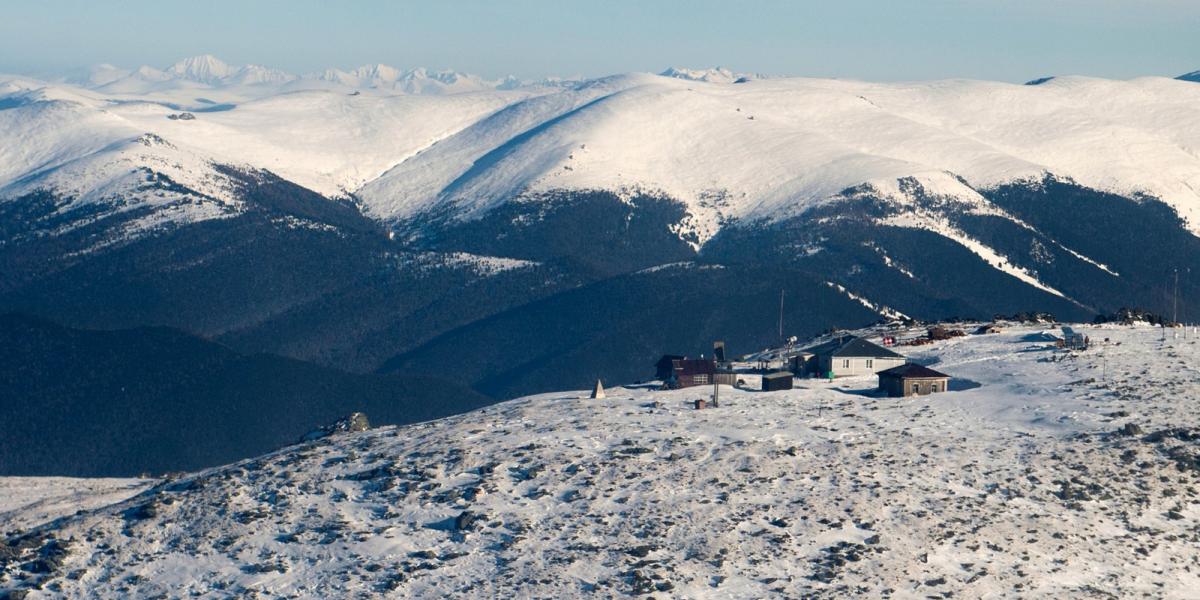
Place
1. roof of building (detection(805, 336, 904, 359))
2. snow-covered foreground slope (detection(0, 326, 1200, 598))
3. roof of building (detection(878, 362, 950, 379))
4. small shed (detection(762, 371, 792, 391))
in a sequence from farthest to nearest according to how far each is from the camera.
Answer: roof of building (detection(805, 336, 904, 359)) → small shed (detection(762, 371, 792, 391)) → roof of building (detection(878, 362, 950, 379)) → snow-covered foreground slope (detection(0, 326, 1200, 598))

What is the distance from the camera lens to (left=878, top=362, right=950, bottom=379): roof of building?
122250mm

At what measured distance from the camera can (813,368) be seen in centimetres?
13312

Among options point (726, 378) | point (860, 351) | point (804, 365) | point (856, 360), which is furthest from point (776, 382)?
point (860, 351)

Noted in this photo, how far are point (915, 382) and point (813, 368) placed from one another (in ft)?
40.0

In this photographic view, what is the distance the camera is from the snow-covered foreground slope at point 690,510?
289 feet

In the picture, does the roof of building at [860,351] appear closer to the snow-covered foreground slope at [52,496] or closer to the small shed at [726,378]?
the small shed at [726,378]

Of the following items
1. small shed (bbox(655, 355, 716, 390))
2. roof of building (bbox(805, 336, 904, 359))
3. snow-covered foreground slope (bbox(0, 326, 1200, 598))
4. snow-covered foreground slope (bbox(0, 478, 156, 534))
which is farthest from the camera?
roof of building (bbox(805, 336, 904, 359))

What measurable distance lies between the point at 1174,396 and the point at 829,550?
33739 mm

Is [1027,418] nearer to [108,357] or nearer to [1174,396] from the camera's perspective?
[1174,396]

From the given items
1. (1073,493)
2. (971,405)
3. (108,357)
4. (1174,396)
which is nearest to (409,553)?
Answer: (1073,493)

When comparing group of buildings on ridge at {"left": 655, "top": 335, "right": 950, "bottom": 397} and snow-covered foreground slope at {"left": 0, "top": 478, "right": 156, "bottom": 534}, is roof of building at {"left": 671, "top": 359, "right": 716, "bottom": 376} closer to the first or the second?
group of buildings on ridge at {"left": 655, "top": 335, "right": 950, "bottom": 397}

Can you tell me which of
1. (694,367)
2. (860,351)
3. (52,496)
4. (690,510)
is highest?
(860,351)

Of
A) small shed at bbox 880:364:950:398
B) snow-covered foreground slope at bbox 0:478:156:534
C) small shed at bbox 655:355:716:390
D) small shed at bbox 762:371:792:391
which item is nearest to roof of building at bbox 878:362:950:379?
small shed at bbox 880:364:950:398

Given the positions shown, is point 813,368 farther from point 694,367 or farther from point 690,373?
point 690,373
